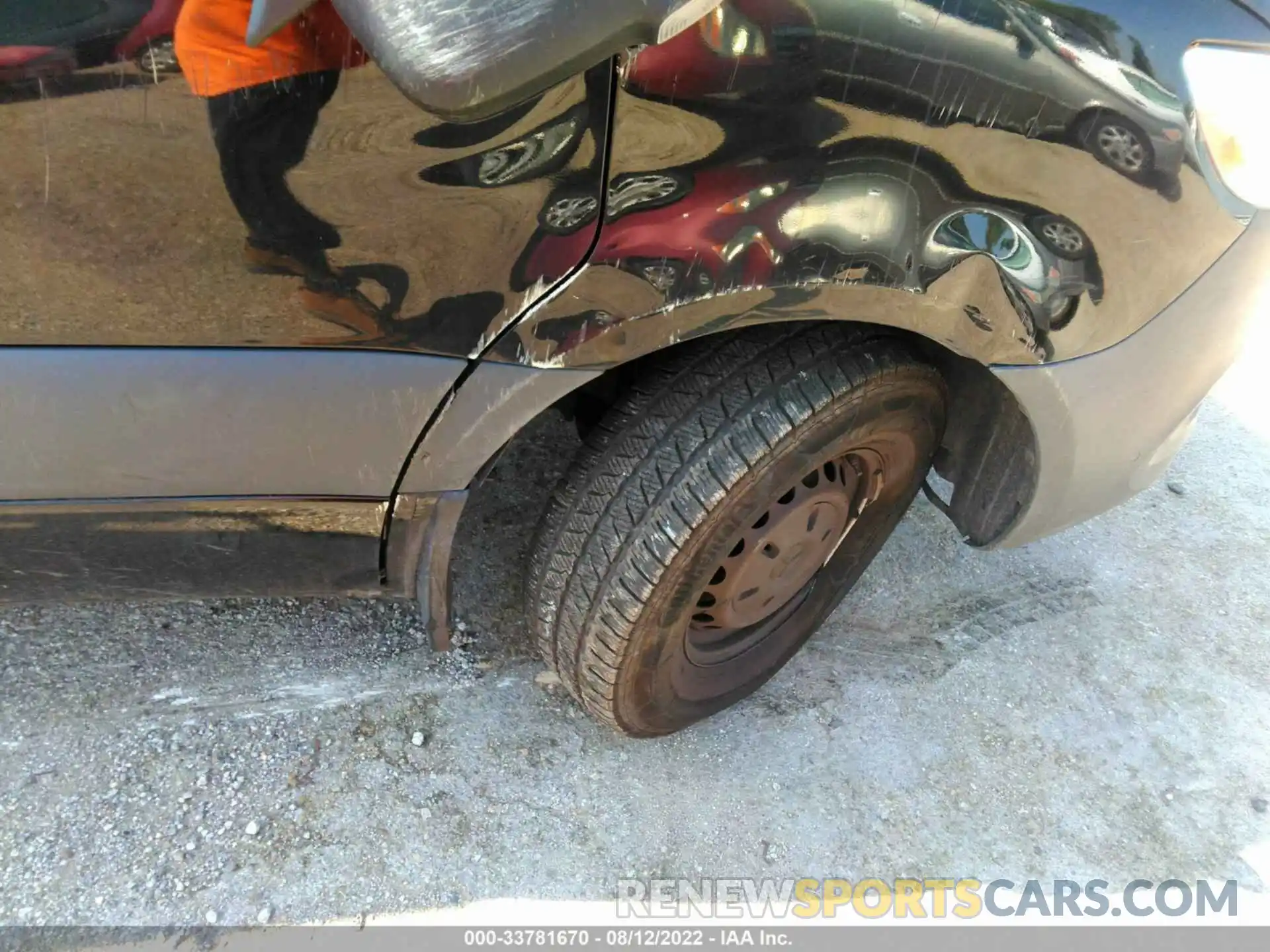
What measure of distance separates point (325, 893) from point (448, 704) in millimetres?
465

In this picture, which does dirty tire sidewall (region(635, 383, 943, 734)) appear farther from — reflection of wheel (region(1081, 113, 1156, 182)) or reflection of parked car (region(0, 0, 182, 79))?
reflection of parked car (region(0, 0, 182, 79))

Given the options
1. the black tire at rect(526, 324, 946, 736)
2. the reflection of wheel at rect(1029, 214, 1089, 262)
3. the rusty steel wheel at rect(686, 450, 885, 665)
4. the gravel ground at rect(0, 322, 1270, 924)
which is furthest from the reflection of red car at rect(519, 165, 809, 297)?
the gravel ground at rect(0, 322, 1270, 924)

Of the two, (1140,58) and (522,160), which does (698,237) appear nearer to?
(522,160)

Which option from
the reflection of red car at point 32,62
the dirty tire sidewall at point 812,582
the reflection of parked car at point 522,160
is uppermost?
the reflection of red car at point 32,62

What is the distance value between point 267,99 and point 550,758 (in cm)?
141

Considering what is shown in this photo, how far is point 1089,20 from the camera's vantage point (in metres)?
1.26

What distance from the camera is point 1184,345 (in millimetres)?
1627

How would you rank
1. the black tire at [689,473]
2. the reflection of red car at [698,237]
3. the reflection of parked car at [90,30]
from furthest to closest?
1. the black tire at [689,473]
2. the reflection of red car at [698,237]
3. the reflection of parked car at [90,30]

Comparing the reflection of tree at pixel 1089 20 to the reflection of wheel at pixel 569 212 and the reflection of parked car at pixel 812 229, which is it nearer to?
the reflection of parked car at pixel 812 229

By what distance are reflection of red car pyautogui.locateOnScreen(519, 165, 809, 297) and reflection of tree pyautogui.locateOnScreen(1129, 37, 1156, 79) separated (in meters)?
0.53

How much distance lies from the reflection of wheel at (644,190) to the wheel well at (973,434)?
0.39 metres

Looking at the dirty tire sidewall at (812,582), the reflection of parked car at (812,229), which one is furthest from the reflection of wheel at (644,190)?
the dirty tire sidewall at (812,582)

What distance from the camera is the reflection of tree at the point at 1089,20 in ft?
4.04

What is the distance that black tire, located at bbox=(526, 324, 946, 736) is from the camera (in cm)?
154
